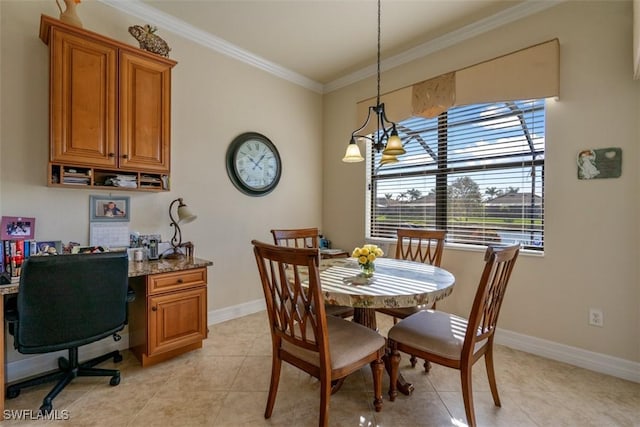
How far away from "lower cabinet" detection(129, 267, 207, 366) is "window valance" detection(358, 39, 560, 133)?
8.74ft

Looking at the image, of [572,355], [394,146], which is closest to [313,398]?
[394,146]

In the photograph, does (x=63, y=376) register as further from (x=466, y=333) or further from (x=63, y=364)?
(x=466, y=333)

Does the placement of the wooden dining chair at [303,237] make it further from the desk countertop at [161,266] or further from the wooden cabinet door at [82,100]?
the wooden cabinet door at [82,100]

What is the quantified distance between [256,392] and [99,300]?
1.14 meters

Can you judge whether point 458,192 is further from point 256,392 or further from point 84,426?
point 84,426

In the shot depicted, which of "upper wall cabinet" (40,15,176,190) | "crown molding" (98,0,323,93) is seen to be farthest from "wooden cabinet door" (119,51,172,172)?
"crown molding" (98,0,323,93)

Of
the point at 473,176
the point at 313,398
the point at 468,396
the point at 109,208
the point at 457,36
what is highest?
the point at 457,36

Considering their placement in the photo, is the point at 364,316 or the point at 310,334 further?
the point at 364,316

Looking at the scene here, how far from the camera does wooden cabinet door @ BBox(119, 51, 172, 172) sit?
226 centimetres

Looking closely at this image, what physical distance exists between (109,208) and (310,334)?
6.49 feet

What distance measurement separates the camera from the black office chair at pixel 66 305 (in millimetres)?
1612

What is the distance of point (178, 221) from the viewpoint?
2758mm

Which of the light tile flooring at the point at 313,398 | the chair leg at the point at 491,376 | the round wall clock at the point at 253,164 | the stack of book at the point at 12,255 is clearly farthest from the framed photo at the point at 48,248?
the chair leg at the point at 491,376

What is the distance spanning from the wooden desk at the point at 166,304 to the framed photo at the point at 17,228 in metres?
0.67
